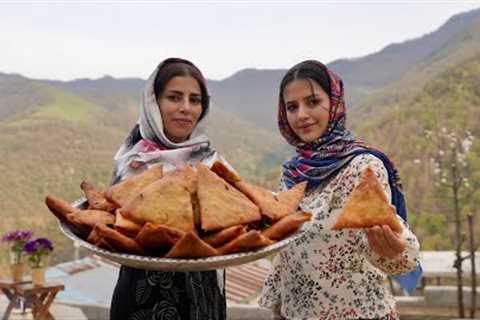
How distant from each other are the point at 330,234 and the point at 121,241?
77cm

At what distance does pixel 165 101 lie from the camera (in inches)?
83.6

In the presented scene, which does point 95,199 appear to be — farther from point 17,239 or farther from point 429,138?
point 429,138

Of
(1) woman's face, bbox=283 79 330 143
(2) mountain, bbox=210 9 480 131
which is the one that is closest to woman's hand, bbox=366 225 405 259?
(1) woman's face, bbox=283 79 330 143

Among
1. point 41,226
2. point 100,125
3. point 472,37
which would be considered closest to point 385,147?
point 41,226

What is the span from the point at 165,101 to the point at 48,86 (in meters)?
42.7

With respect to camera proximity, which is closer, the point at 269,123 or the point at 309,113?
the point at 309,113

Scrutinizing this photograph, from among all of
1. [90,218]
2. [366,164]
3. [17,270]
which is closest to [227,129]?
[17,270]

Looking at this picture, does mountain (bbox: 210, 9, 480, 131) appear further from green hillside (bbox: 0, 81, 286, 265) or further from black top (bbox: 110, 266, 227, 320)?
black top (bbox: 110, 266, 227, 320)

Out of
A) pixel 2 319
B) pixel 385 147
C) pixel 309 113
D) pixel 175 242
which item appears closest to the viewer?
pixel 175 242

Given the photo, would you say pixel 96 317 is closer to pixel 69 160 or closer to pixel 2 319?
pixel 2 319

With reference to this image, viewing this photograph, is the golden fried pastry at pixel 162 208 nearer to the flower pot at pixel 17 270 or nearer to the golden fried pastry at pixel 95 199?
the golden fried pastry at pixel 95 199

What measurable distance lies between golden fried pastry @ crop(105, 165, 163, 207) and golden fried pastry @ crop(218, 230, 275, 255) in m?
0.34

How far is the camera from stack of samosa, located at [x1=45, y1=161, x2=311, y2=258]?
4.58ft

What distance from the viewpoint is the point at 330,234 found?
1.85 m
